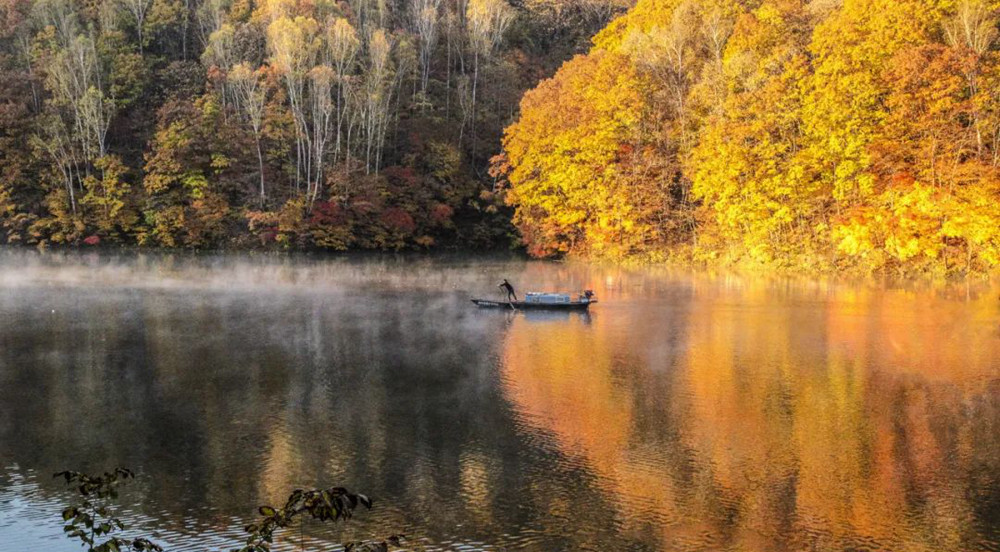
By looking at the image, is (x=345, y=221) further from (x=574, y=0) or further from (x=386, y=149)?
(x=574, y=0)

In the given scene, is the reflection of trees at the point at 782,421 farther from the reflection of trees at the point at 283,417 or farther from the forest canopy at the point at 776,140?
the forest canopy at the point at 776,140

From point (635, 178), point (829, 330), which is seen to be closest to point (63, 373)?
point (829, 330)

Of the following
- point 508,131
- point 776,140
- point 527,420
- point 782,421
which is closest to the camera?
point 782,421

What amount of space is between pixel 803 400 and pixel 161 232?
157 ft

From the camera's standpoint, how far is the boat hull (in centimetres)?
2867

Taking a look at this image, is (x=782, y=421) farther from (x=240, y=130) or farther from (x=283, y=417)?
(x=240, y=130)

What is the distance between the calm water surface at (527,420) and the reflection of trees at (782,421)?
2.2 inches

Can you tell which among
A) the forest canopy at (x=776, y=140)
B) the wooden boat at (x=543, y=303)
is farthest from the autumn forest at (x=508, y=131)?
the wooden boat at (x=543, y=303)

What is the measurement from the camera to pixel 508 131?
5659cm

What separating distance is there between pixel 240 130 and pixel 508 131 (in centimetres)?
1777

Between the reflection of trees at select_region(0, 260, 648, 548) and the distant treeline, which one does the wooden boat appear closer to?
the reflection of trees at select_region(0, 260, 648, 548)

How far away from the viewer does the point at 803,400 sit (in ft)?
53.9

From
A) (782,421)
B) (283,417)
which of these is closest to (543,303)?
(782,421)

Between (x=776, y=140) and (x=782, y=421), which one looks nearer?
(x=782, y=421)
